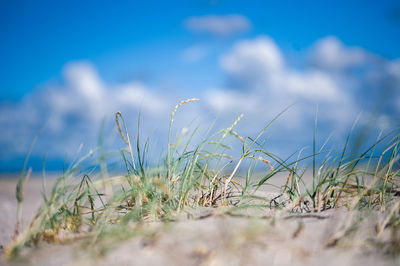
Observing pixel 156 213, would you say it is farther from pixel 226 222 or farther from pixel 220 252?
pixel 220 252

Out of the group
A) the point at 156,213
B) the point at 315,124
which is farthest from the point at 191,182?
the point at 315,124

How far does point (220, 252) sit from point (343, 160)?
1.17 metres

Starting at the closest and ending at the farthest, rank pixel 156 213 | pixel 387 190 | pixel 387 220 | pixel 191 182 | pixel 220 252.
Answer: pixel 220 252
pixel 387 220
pixel 156 213
pixel 191 182
pixel 387 190

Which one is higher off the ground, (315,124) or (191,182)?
(315,124)

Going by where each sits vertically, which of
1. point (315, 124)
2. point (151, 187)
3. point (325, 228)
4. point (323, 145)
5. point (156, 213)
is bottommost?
point (325, 228)

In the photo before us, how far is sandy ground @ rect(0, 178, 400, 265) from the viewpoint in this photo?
1008 millimetres

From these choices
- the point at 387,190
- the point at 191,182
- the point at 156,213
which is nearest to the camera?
the point at 156,213

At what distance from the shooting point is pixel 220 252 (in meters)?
1.01

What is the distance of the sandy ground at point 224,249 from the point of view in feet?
3.31

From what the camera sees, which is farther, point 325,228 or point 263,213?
point 263,213

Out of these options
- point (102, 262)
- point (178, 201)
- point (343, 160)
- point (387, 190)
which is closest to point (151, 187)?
point (178, 201)

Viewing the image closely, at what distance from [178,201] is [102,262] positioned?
67 centimetres

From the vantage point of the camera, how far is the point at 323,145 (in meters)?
1.90

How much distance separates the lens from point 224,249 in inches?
40.4
